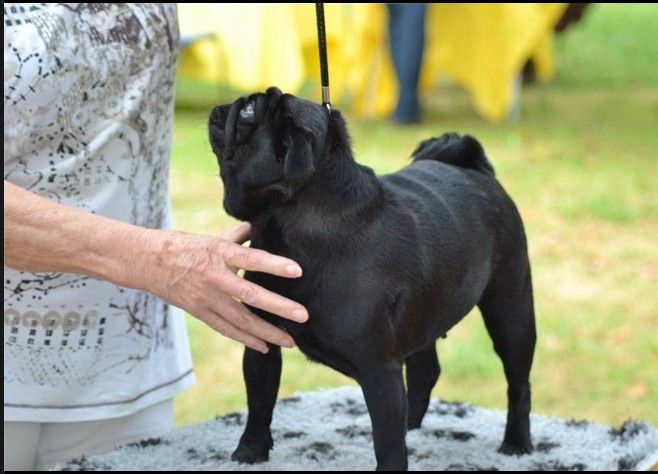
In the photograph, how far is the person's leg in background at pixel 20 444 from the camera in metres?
1.68

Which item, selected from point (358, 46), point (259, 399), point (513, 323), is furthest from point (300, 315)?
point (358, 46)

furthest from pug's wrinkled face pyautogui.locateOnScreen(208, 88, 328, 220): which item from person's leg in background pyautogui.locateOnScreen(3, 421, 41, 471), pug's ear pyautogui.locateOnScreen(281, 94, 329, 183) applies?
person's leg in background pyautogui.locateOnScreen(3, 421, 41, 471)

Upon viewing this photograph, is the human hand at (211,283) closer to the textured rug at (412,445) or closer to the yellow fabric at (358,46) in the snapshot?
the textured rug at (412,445)

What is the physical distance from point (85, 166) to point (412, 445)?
25.9 inches

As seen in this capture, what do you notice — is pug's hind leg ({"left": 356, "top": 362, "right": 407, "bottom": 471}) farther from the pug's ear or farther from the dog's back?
the pug's ear

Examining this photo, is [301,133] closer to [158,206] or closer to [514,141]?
[158,206]

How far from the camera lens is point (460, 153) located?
1529 mm

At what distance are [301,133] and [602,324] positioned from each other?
2.87 meters

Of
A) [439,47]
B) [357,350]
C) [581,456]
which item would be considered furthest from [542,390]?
[439,47]

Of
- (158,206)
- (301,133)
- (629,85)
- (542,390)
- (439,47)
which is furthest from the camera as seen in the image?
(629,85)

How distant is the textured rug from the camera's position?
5.22 ft

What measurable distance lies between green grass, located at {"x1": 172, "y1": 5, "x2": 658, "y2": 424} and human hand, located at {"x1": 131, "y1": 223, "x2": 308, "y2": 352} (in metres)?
0.12

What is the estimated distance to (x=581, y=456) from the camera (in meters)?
1.64

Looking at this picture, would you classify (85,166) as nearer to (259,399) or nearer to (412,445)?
(259,399)
